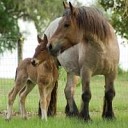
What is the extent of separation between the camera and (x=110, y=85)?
1008cm

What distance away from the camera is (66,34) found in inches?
Result: 355

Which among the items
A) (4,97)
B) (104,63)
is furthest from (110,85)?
(4,97)

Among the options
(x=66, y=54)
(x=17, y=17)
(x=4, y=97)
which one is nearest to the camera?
(x=66, y=54)

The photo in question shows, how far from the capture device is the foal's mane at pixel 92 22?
9250mm

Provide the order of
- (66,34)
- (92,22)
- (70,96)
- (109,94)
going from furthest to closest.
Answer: (70,96)
(109,94)
(92,22)
(66,34)

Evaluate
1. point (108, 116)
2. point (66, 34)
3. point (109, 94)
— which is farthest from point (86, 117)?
point (66, 34)

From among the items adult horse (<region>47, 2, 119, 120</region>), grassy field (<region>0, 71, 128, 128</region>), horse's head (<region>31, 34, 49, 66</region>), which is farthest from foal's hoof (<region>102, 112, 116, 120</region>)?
horse's head (<region>31, 34, 49, 66</region>)

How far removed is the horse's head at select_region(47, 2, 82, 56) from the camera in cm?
893

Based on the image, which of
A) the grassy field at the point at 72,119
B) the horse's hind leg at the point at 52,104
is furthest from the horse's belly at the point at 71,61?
the grassy field at the point at 72,119

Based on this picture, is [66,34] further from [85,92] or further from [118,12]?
[118,12]

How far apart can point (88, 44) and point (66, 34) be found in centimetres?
76

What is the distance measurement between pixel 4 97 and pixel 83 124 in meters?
7.08

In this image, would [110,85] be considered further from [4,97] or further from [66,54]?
[4,97]

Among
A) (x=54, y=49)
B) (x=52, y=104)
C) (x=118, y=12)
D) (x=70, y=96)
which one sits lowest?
(x=52, y=104)
